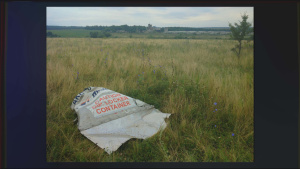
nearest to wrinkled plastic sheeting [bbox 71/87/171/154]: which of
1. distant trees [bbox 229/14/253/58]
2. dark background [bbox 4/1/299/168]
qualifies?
dark background [bbox 4/1/299/168]

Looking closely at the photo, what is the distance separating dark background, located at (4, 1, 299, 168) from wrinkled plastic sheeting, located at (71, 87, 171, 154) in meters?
0.82

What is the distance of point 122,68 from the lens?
15.3ft

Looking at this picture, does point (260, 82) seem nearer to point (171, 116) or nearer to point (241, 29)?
point (171, 116)

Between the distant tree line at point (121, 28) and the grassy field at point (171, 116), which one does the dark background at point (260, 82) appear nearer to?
the grassy field at point (171, 116)

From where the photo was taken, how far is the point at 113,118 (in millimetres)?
2920

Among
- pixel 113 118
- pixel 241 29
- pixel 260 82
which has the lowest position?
pixel 113 118

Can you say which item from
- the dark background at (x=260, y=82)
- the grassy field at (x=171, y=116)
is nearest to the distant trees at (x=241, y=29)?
the grassy field at (x=171, y=116)

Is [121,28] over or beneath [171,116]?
over

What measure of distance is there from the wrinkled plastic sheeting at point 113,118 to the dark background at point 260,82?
82 centimetres

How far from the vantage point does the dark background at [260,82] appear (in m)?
1.58

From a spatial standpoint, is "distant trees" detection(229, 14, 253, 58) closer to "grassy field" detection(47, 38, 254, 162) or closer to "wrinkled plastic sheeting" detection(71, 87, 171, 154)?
"grassy field" detection(47, 38, 254, 162)

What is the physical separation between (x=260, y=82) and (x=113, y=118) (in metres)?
1.87

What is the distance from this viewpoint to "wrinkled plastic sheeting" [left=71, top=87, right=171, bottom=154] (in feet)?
8.19

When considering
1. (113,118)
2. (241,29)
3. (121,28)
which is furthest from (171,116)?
(121,28)
